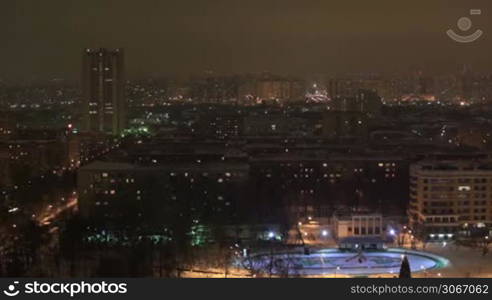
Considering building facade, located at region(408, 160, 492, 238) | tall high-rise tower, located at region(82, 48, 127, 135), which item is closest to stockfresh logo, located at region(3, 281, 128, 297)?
building facade, located at region(408, 160, 492, 238)

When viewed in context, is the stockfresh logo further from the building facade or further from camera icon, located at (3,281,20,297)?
the building facade

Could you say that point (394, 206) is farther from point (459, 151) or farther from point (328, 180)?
point (459, 151)

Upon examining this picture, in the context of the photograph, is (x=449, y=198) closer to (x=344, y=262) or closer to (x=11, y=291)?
(x=344, y=262)

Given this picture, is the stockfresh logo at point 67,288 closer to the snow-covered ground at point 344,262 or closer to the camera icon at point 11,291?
the camera icon at point 11,291

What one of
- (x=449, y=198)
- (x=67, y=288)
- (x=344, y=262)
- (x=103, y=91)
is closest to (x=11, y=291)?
(x=67, y=288)

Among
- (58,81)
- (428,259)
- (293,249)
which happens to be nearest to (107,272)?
(293,249)

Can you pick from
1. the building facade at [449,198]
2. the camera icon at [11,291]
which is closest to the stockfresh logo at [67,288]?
the camera icon at [11,291]

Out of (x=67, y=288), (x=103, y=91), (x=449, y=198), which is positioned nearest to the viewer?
(x=67, y=288)
